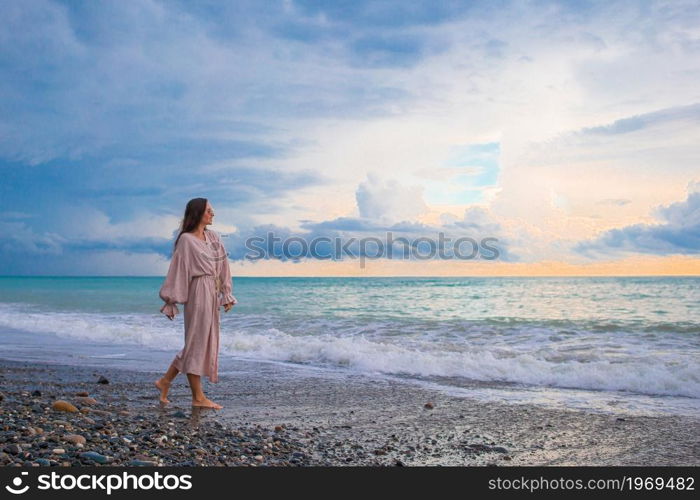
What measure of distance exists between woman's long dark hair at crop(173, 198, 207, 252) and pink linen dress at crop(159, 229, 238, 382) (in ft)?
0.32

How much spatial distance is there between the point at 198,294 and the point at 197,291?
36mm

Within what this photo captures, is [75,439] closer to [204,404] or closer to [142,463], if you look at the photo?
[142,463]

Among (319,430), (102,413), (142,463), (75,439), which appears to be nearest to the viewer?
(142,463)

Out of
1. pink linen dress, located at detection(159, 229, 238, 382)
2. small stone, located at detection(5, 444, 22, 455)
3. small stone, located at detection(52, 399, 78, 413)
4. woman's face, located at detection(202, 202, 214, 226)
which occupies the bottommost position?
small stone, located at detection(52, 399, 78, 413)

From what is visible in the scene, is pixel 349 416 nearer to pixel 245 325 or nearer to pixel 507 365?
pixel 507 365

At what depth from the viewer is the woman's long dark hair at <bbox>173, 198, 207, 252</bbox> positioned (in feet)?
22.0

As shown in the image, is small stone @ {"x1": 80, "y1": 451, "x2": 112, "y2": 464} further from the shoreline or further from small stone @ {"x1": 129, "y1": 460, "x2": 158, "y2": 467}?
small stone @ {"x1": 129, "y1": 460, "x2": 158, "y2": 467}

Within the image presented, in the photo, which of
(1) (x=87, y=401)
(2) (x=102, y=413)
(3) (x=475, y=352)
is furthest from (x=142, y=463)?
(3) (x=475, y=352)

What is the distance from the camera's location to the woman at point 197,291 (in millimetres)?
6750

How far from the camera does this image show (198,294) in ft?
22.5

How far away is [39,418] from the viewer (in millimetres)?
5719

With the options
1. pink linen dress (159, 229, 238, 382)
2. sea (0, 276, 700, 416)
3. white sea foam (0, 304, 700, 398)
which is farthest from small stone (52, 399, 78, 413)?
white sea foam (0, 304, 700, 398)

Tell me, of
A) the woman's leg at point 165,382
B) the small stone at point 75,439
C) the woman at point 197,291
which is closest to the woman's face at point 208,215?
the woman at point 197,291

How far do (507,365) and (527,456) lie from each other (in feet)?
17.2
